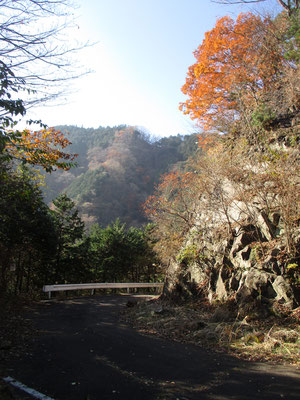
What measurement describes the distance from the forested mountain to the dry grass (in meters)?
30.4

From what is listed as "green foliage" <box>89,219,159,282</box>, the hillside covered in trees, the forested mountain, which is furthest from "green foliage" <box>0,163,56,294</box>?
the forested mountain

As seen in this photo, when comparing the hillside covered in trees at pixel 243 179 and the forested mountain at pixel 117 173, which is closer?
the hillside covered in trees at pixel 243 179

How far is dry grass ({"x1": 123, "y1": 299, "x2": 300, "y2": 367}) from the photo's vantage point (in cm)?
527

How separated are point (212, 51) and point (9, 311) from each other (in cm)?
1480

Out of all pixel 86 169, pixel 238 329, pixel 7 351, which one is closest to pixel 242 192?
pixel 238 329

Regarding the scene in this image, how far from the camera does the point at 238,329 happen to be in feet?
21.0

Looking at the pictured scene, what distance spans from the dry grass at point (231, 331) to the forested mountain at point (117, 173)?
99.8ft

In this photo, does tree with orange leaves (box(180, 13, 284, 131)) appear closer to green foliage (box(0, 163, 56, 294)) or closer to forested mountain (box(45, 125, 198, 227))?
green foliage (box(0, 163, 56, 294))

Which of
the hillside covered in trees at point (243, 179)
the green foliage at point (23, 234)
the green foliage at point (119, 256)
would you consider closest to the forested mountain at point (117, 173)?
the green foliage at point (119, 256)

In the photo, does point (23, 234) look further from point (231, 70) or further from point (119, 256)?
point (231, 70)

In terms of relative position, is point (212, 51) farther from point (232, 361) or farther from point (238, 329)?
point (232, 361)

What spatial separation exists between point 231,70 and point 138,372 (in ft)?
42.2

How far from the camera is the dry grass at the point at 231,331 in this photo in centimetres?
527

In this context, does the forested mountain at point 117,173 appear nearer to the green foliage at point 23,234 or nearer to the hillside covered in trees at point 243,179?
the green foliage at point 23,234
